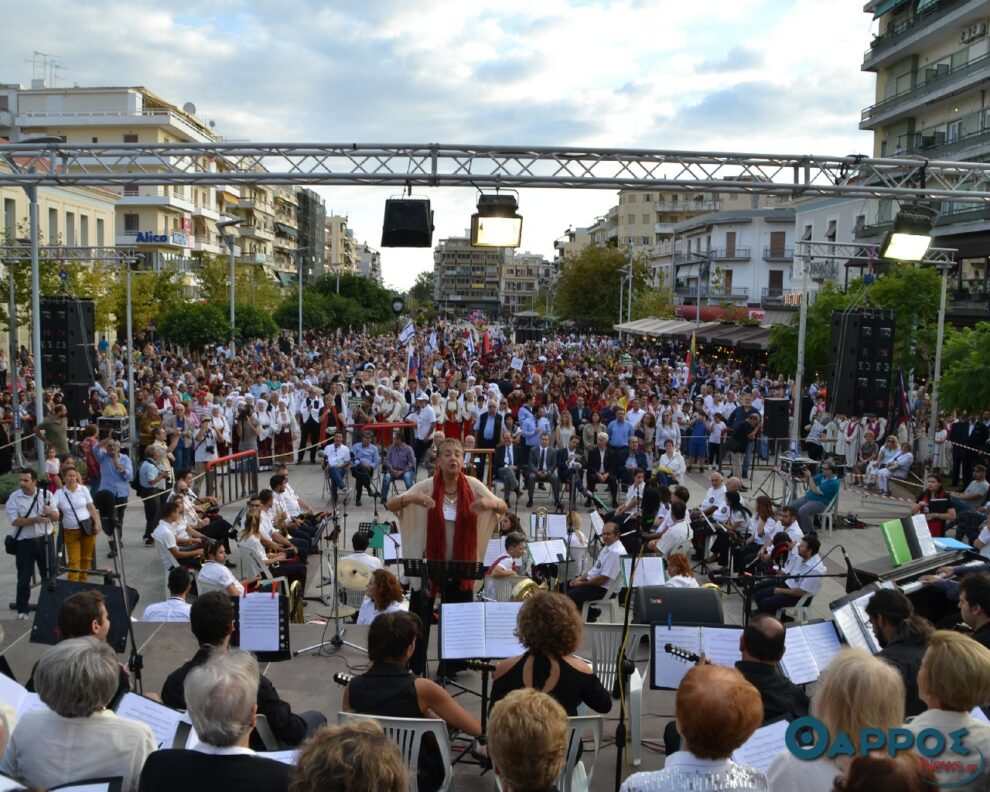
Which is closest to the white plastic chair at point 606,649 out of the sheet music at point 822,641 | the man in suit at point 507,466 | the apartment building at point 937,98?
the sheet music at point 822,641

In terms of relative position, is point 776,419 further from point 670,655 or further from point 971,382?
point 670,655

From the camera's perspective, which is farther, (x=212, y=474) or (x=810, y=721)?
(x=212, y=474)

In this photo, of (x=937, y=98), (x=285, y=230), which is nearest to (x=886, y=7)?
(x=937, y=98)

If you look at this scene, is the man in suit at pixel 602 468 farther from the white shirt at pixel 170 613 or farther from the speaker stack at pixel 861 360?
the white shirt at pixel 170 613

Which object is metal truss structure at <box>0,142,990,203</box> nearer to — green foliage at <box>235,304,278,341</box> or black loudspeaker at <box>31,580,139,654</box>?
black loudspeaker at <box>31,580,139,654</box>

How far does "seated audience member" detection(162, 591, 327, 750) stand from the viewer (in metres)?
4.72

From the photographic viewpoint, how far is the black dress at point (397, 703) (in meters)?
4.48

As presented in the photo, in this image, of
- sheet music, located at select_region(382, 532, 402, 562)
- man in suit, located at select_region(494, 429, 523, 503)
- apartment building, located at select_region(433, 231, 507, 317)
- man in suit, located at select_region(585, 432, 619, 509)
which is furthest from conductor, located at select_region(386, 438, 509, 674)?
apartment building, located at select_region(433, 231, 507, 317)

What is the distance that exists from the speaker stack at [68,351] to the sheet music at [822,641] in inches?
574

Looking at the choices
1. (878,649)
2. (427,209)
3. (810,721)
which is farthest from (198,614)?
(427,209)

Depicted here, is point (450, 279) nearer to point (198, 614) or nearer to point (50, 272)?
point (50, 272)

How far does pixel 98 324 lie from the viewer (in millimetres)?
28359

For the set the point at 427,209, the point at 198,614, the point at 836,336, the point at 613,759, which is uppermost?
the point at 427,209

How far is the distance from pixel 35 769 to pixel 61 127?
63.4m
